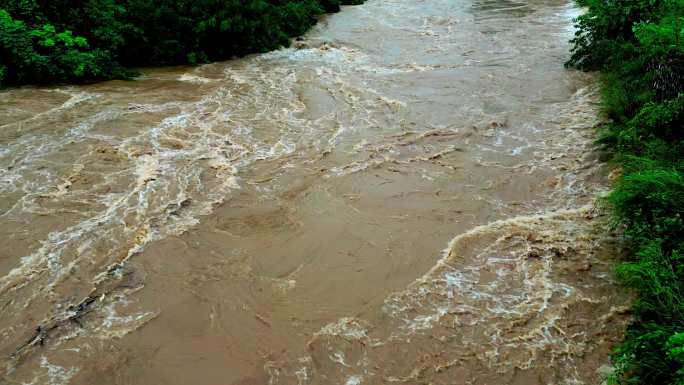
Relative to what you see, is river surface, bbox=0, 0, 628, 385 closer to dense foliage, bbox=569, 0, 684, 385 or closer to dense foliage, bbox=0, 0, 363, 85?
dense foliage, bbox=569, 0, 684, 385

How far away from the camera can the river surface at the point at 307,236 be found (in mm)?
4516

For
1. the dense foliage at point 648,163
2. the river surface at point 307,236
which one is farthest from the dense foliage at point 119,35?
the dense foliage at point 648,163

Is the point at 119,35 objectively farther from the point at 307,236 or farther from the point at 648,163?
the point at 648,163

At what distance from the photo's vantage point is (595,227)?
19.8 feet

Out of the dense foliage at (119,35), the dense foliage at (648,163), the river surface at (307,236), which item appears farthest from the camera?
the dense foliage at (119,35)

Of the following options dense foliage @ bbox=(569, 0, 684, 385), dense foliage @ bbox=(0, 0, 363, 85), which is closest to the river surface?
dense foliage @ bbox=(569, 0, 684, 385)

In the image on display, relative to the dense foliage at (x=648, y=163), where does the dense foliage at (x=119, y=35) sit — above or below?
above

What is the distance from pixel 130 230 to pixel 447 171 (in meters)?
4.31

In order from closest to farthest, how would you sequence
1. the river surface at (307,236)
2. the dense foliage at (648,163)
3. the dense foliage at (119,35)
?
1. the dense foliage at (648,163)
2. the river surface at (307,236)
3. the dense foliage at (119,35)

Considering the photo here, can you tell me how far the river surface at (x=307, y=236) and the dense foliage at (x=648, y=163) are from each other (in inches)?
14.2

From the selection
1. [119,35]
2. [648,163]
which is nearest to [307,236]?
[648,163]

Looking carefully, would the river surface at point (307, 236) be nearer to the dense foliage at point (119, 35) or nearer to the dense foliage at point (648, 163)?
the dense foliage at point (648, 163)

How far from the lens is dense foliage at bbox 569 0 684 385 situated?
3.99 m

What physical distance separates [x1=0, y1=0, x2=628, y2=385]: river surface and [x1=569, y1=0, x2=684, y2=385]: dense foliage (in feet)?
1.18
